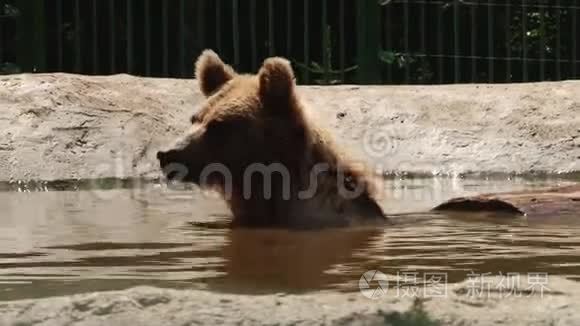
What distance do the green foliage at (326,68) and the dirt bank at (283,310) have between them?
26.3 ft

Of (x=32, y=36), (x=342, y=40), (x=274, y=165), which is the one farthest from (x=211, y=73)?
(x=342, y=40)

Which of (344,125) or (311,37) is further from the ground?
(311,37)

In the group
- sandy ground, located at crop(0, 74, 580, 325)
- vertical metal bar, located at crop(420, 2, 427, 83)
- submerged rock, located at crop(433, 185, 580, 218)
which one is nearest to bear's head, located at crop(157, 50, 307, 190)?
submerged rock, located at crop(433, 185, 580, 218)

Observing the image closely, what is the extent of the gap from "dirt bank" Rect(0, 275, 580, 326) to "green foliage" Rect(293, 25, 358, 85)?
802 centimetres

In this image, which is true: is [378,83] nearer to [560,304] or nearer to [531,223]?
[531,223]

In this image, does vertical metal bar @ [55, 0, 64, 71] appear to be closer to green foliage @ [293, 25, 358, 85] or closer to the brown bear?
green foliage @ [293, 25, 358, 85]

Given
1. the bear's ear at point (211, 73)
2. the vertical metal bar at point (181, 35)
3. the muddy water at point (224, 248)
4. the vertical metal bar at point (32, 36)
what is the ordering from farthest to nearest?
the vertical metal bar at point (181, 35), the vertical metal bar at point (32, 36), the bear's ear at point (211, 73), the muddy water at point (224, 248)

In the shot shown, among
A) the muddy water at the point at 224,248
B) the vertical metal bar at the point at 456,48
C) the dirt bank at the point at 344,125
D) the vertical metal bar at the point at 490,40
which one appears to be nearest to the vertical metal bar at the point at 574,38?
the vertical metal bar at the point at 490,40

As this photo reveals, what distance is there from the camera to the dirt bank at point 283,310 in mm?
2646

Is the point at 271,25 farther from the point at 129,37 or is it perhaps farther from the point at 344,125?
the point at 344,125

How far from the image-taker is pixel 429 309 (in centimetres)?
271

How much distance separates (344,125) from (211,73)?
2.06 meters

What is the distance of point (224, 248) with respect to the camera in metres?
4.37

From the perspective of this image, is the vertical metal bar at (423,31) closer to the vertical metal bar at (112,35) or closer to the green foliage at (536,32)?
the green foliage at (536,32)
